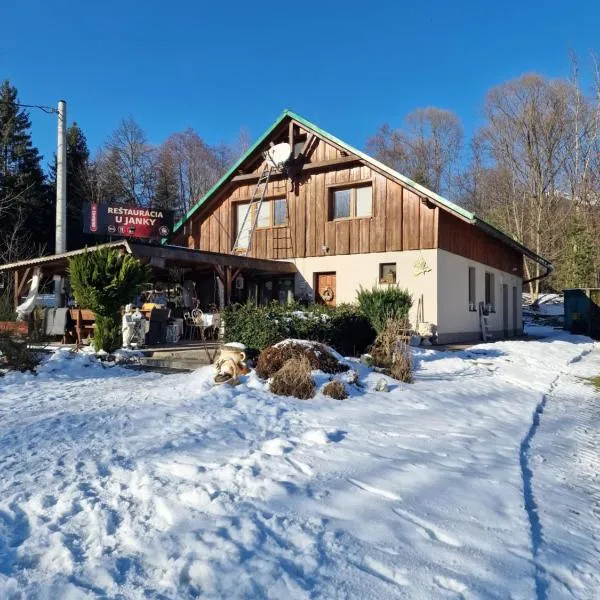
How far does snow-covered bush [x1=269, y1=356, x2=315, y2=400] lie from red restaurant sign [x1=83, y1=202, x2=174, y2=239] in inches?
711

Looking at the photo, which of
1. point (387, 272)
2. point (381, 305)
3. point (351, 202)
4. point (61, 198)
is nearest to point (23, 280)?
point (61, 198)

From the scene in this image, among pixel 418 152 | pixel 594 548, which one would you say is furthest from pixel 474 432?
pixel 418 152

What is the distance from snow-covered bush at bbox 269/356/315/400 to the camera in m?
6.39

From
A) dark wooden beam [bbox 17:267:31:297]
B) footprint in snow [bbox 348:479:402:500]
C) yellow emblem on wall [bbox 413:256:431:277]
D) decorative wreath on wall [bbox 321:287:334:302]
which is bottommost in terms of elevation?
footprint in snow [bbox 348:479:402:500]

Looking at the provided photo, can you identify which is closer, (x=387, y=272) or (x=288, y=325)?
(x=288, y=325)

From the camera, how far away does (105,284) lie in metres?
9.50

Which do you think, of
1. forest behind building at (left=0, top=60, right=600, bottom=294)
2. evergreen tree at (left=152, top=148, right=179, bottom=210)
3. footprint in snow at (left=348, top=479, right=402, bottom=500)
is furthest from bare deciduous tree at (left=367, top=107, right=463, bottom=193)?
footprint in snow at (left=348, top=479, right=402, bottom=500)

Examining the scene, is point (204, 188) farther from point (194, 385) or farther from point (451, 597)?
point (451, 597)

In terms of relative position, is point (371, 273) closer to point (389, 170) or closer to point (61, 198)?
point (389, 170)

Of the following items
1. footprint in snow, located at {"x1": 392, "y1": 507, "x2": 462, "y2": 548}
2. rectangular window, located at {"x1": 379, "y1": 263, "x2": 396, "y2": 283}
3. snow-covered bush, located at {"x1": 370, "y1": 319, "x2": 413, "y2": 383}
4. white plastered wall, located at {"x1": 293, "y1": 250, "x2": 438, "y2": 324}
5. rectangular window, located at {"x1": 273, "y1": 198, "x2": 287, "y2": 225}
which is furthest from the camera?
rectangular window, located at {"x1": 273, "y1": 198, "x2": 287, "y2": 225}

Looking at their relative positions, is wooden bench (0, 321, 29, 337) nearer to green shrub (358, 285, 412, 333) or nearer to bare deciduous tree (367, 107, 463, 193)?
green shrub (358, 285, 412, 333)

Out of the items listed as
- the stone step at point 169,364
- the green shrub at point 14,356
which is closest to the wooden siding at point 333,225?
the stone step at point 169,364

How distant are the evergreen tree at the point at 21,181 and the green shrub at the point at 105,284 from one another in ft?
68.7

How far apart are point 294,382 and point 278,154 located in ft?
37.8
